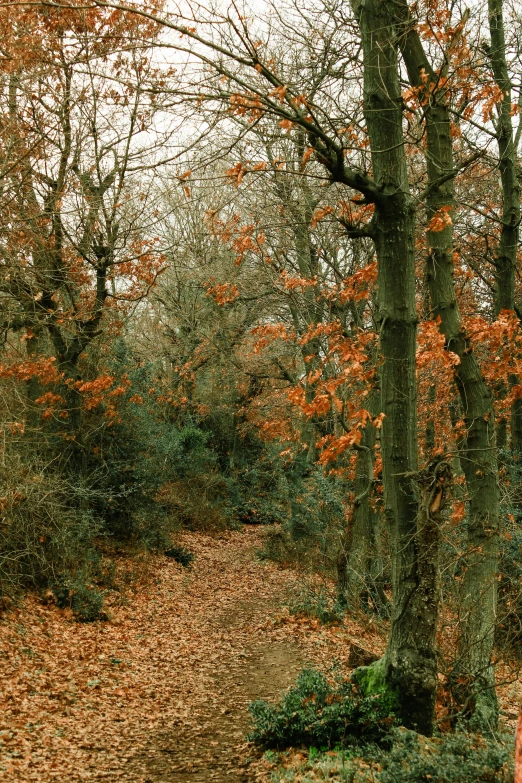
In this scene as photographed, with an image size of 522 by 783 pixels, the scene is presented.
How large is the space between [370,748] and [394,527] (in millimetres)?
1836

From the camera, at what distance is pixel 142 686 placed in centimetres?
884

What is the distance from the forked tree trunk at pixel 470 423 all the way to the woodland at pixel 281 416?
0.12 feet

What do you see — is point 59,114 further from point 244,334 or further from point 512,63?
point 244,334

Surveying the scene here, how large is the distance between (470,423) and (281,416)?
42.0 feet

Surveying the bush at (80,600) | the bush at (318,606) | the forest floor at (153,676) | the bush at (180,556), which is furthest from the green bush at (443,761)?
the bush at (180,556)

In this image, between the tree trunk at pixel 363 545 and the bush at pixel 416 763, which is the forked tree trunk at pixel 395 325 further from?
the tree trunk at pixel 363 545

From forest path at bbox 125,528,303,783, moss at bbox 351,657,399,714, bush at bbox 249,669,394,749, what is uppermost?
moss at bbox 351,657,399,714

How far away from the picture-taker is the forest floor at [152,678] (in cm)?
641

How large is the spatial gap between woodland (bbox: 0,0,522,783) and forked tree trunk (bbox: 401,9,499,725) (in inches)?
1.4

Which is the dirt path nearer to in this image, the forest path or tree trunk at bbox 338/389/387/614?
the forest path

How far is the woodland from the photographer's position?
596 centimetres

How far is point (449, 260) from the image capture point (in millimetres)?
8266

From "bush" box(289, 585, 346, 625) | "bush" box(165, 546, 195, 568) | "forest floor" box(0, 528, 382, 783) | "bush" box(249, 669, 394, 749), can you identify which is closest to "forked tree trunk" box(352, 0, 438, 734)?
"bush" box(249, 669, 394, 749)

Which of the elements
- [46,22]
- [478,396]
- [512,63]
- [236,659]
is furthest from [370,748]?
[46,22]
